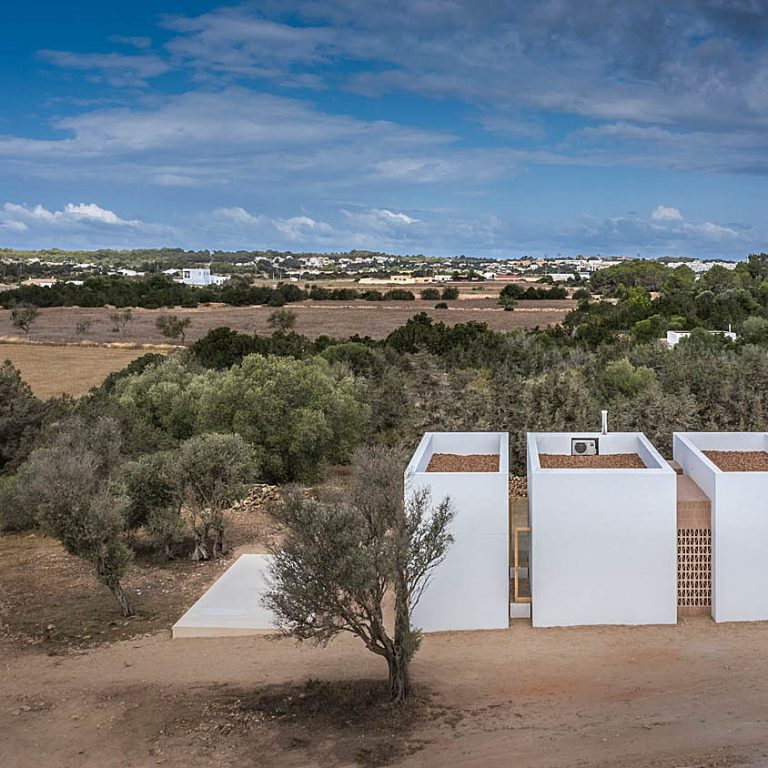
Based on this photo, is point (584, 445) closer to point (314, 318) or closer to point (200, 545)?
point (200, 545)

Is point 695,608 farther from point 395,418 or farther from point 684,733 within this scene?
point 395,418

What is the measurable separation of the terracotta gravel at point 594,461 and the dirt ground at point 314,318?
132 ft

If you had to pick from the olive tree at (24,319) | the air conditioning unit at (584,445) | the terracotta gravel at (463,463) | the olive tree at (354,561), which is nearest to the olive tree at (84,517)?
the olive tree at (354,561)

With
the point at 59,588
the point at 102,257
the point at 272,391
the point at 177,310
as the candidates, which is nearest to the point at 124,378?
the point at 272,391

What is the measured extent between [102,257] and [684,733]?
181m

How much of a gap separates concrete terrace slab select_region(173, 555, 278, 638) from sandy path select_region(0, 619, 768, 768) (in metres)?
0.21

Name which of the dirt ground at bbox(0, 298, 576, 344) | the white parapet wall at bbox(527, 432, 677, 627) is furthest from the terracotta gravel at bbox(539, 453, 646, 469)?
the dirt ground at bbox(0, 298, 576, 344)

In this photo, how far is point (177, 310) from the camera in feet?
242

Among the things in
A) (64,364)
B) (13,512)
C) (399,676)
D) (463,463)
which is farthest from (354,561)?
(64,364)

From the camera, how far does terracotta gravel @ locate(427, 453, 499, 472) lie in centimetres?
1450

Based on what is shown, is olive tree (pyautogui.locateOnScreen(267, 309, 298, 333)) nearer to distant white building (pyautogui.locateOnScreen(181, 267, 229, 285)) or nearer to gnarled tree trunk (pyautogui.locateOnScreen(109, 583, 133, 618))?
distant white building (pyautogui.locateOnScreen(181, 267, 229, 285))

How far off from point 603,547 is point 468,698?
10.9ft

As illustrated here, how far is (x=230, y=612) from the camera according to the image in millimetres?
13953

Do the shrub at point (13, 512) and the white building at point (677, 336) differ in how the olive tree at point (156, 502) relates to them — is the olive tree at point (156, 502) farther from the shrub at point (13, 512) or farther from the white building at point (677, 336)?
the white building at point (677, 336)
